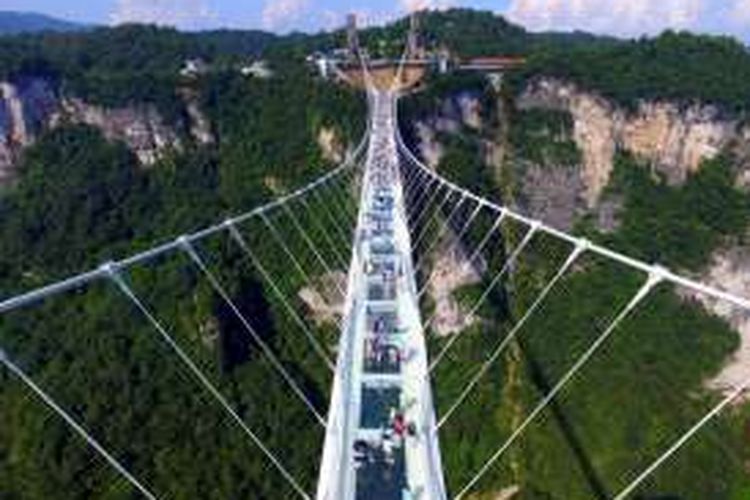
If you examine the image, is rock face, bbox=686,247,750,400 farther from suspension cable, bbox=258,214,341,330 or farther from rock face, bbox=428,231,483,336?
suspension cable, bbox=258,214,341,330

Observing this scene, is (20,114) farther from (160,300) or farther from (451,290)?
(451,290)

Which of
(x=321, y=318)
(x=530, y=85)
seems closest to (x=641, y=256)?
(x=530, y=85)

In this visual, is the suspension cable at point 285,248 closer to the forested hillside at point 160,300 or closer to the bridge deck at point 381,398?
the bridge deck at point 381,398

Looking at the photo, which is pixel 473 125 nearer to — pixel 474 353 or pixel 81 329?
pixel 474 353

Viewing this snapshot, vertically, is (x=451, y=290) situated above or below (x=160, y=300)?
below

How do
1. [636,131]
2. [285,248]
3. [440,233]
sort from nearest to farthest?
[285,248]
[440,233]
[636,131]

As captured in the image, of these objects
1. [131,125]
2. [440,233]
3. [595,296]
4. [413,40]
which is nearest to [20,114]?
[131,125]

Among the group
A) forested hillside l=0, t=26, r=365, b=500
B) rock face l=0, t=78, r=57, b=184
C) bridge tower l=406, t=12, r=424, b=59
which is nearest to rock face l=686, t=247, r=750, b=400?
forested hillside l=0, t=26, r=365, b=500
